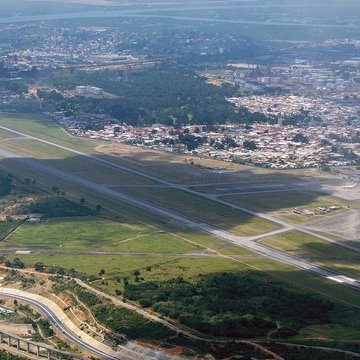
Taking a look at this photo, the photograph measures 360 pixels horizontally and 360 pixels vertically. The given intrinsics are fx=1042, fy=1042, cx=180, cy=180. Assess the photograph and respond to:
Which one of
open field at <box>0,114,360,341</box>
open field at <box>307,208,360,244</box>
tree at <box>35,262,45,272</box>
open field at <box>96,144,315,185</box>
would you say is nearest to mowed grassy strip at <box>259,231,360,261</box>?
open field at <box>307,208,360,244</box>

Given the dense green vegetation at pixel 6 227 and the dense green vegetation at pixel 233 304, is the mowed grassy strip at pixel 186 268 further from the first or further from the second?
the dense green vegetation at pixel 6 227

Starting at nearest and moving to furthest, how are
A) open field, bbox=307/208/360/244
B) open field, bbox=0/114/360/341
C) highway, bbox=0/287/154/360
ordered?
highway, bbox=0/287/154/360 < open field, bbox=0/114/360/341 < open field, bbox=307/208/360/244

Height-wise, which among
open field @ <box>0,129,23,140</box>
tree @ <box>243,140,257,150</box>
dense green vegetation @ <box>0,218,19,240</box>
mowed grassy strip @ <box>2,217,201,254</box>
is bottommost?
tree @ <box>243,140,257,150</box>

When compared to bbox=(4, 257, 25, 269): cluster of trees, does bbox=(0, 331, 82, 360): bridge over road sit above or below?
above

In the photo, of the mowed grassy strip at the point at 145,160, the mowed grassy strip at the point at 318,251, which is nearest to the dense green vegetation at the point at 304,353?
the mowed grassy strip at the point at 318,251

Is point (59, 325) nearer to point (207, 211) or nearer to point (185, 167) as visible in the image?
point (207, 211)

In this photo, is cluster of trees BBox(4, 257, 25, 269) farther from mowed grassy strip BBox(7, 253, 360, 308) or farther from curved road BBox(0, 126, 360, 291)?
curved road BBox(0, 126, 360, 291)

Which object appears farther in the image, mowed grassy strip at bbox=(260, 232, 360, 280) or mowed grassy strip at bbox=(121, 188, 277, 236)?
mowed grassy strip at bbox=(121, 188, 277, 236)

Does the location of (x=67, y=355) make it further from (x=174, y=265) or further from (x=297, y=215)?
(x=297, y=215)

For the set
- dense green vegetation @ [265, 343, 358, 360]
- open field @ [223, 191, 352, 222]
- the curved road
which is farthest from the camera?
open field @ [223, 191, 352, 222]
